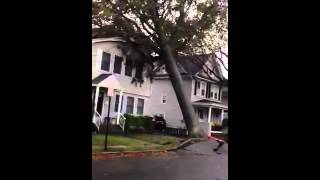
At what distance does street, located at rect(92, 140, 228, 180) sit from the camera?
8.70ft

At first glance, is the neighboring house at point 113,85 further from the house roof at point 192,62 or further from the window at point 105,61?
the house roof at point 192,62

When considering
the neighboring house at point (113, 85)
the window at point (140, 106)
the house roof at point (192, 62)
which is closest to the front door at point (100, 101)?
the neighboring house at point (113, 85)

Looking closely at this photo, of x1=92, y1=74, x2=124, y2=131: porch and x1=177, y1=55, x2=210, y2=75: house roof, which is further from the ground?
x1=177, y1=55, x2=210, y2=75: house roof

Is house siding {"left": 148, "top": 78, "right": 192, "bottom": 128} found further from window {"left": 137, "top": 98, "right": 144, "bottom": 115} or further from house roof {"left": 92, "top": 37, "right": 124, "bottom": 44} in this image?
house roof {"left": 92, "top": 37, "right": 124, "bottom": 44}

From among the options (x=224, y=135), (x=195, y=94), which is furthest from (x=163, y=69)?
(x=224, y=135)

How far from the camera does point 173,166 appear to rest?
2773 mm

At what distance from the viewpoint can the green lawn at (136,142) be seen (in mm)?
2633

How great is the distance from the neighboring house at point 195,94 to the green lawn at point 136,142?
13 centimetres

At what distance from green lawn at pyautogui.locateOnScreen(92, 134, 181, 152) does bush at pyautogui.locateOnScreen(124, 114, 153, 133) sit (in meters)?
0.04

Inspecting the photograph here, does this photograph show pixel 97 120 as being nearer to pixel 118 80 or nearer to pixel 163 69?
pixel 118 80

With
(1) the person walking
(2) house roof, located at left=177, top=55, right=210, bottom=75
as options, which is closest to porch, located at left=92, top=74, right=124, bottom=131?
(2) house roof, located at left=177, top=55, right=210, bottom=75
